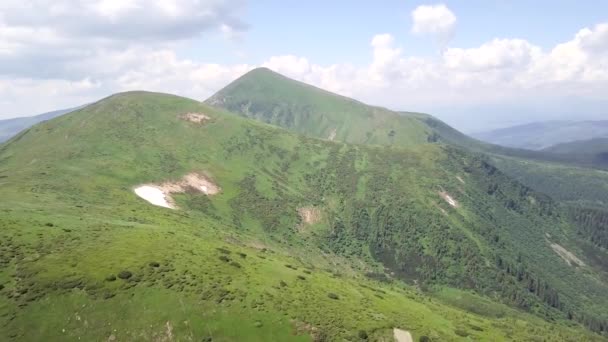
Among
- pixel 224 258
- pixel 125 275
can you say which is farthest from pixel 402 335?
pixel 125 275

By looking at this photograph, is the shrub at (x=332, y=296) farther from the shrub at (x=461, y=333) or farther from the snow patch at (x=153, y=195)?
the snow patch at (x=153, y=195)

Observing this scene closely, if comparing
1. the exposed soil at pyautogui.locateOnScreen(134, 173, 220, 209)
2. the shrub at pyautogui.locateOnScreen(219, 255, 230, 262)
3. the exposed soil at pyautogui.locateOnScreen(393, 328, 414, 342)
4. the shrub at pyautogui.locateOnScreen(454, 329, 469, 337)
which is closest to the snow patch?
the exposed soil at pyautogui.locateOnScreen(134, 173, 220, 209)

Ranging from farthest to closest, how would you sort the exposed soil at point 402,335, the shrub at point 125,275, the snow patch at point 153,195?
1. the snow patch at point 153,195
2. the exposed soil at point 402,335
3. the shrub at point 125,275

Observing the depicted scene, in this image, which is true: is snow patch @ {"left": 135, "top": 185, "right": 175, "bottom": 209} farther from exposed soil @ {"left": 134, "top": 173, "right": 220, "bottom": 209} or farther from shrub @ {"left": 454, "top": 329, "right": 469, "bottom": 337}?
shrub @ {"left": 454, "top": 329, "right": 469, "bottom": 337}

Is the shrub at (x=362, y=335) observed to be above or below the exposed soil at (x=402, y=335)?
above

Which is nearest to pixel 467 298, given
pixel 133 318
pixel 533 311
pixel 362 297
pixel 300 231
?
pixel 533 311

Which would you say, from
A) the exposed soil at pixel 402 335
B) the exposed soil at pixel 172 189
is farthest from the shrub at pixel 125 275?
the exposed soil at pixel 172 189

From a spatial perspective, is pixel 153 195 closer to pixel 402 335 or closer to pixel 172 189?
pixel 172 189
